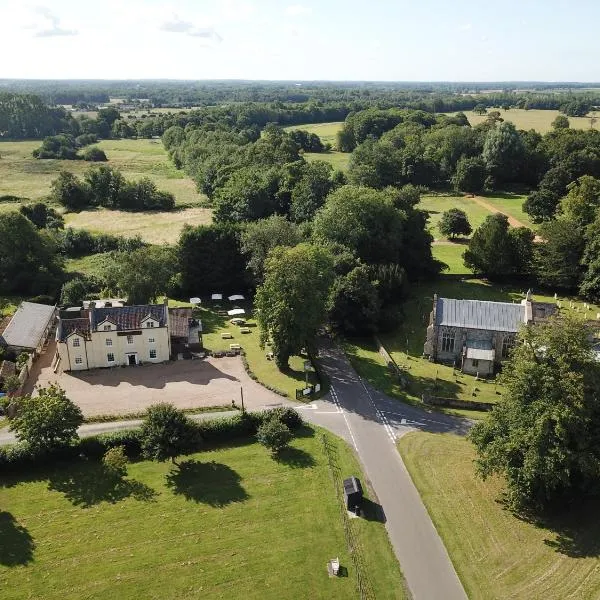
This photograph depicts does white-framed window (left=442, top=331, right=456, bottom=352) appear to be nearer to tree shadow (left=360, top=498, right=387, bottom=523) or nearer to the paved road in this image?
the paved road

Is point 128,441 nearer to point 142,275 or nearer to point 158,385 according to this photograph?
point 158,385

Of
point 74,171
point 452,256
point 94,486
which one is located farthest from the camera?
point 74,171

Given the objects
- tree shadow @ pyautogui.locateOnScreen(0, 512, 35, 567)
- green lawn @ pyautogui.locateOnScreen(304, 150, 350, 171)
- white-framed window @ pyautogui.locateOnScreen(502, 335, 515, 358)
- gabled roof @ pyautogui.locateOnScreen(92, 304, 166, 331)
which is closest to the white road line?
white-framed window @ pyautogui.locateOnScreen(502, 335, 515, 358)

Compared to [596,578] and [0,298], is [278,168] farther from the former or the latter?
[596,578]

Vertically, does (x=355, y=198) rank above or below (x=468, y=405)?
above

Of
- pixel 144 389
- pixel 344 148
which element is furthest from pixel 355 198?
pixel 344 148

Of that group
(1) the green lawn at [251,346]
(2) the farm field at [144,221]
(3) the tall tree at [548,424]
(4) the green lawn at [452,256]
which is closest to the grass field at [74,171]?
(2) the farm field at [144,221]

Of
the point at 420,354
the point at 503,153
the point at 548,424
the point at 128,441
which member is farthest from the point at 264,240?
the point at 503,153
